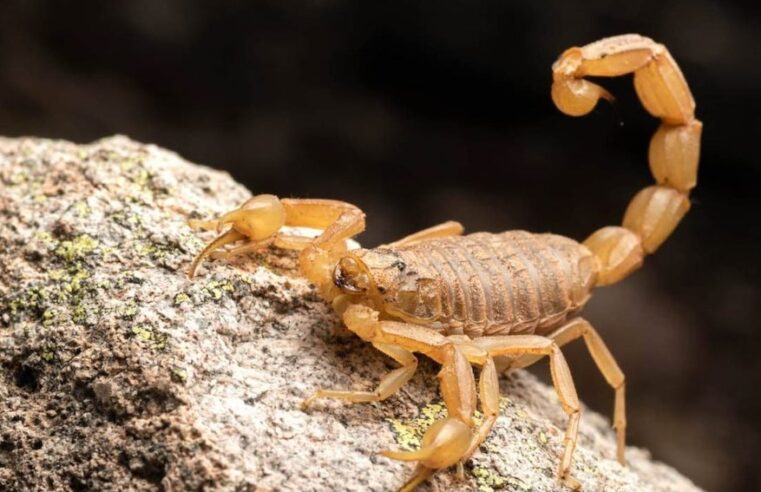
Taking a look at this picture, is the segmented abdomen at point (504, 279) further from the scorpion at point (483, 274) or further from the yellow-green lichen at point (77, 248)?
the yellow-green lichen at point (77, 248)

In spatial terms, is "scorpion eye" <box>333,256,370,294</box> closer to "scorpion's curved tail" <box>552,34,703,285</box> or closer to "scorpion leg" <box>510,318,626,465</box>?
"scorpion leg" <box>510,318,626,465</box>

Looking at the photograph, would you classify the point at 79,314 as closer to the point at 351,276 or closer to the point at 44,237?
the point at 44,237

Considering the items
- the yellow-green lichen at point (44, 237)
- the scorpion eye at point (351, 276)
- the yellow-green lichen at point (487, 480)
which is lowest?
the yellow-green lichen at point (487, 480)

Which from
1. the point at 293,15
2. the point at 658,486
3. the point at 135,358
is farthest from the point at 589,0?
the point at 135,358

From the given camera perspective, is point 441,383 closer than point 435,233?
Yes

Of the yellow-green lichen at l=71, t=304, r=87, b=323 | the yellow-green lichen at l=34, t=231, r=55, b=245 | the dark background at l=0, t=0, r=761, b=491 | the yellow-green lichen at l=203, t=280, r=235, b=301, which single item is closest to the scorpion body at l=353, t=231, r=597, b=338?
the yellow-green lichen at l=203, t=280, r=235, b=301

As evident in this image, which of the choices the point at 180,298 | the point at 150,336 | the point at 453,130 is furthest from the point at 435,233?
the point at 453,130

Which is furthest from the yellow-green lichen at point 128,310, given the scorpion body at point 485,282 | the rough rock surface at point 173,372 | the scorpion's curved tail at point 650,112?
the scorpion's curved tail at point 650,112
